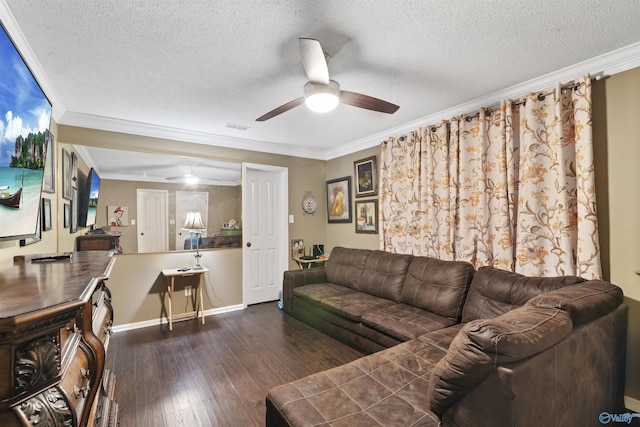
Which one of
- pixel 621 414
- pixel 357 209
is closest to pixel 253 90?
pixel 357 209

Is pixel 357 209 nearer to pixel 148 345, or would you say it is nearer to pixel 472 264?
pixel 472 264

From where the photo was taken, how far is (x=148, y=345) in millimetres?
3102

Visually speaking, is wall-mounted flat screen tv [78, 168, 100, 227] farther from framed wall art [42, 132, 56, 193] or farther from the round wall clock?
the round wall clock

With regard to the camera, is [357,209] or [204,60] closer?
[204,60]

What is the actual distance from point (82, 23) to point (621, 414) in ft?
13.6

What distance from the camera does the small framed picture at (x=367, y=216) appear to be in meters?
4.21

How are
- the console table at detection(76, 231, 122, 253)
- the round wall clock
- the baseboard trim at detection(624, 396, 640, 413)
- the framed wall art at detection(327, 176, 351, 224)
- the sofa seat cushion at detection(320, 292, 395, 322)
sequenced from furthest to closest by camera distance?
the round wall clock → the framed wall art at detection(327, 176, 351, 224) → the console table at detection(76, 231, 122, 253) → the sofa seat cushion at detection(320, 292, 395, 322) → the baseboard trim at detection(624, 396, 640, 413)

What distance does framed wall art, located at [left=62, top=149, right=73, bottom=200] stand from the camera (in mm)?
2951

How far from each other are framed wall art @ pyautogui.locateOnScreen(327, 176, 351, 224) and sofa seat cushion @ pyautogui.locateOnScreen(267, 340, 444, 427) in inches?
117

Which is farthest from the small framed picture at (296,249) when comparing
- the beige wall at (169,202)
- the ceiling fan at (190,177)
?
the ceiling fan at (190,177)

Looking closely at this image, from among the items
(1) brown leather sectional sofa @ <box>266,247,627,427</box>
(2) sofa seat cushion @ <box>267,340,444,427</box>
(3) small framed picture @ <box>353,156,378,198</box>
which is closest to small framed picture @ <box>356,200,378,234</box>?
(3) small framed picture @ <box>353,156,378,198</box>

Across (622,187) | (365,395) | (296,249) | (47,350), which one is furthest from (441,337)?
(296,249)

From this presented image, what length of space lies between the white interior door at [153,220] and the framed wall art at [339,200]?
8.17 feet

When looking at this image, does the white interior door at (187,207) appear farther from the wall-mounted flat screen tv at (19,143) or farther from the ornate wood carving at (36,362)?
the ornate wood carving at (36,362)
